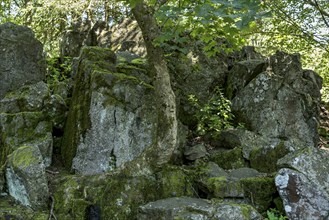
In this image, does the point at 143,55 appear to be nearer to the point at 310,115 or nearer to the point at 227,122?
the point at 227,122

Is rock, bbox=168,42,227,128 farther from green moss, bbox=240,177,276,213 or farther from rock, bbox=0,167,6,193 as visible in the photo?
rock, bbox=0,167,6,193

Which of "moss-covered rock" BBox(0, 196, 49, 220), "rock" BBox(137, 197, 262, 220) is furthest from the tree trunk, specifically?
"moss-covered rock" BBox(0, 196, 49, 220)

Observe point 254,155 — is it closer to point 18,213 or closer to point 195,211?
point 195,211

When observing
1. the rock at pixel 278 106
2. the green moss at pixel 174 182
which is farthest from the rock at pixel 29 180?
the rock at pixel 278 106

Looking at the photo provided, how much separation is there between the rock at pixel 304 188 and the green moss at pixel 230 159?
6.15 feet

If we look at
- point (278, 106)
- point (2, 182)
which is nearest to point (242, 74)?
point (278, 106)

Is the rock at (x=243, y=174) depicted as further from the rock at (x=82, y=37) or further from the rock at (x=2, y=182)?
the rock at (x=82, y=37)

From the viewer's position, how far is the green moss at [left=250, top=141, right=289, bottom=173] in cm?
791

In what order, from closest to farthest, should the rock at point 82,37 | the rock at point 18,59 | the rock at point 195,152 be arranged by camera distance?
the rock at point 195,152, the rock at point 18,59, the rock at point 82,37

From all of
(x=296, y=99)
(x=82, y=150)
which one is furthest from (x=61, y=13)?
(x=296, y=99)

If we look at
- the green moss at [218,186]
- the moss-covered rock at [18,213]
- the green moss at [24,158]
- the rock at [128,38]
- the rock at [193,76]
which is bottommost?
the moss-covered rock at [18,213]

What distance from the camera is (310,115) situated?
32.9 ft

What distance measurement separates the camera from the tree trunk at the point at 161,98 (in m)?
6.39

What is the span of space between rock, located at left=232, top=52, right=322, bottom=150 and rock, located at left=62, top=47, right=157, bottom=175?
3307 mm
